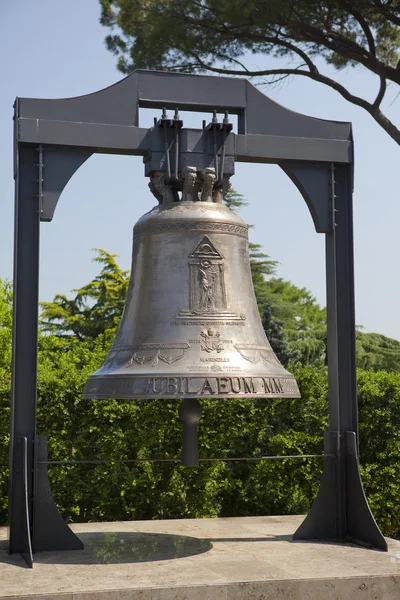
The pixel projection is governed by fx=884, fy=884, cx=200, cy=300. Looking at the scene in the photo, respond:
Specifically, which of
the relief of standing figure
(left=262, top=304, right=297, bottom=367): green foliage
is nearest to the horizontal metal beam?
the relief of standing figure

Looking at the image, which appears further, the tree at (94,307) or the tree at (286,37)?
the tree at (94,307)

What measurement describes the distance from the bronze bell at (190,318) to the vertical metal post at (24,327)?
24.3 inches

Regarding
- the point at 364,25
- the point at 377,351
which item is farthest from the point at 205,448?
the point at 377,351

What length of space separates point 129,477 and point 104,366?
12.3 feet

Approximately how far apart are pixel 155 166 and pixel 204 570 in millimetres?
2888

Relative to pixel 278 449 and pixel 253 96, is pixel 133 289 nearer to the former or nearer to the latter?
pixel 253 96

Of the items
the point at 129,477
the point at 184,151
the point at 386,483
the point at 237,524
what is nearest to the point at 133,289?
the point at 184,151

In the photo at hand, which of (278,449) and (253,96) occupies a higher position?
(253,96)

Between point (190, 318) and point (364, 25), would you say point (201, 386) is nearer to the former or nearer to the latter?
point (190, 318)

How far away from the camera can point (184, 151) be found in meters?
6.61

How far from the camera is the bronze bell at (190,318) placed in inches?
223

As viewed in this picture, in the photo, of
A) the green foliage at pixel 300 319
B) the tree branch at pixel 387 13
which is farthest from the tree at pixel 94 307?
the tree branch at pixel 387 13

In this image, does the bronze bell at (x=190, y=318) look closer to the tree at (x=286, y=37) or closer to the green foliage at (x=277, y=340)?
the tree at (x=286, y=37)

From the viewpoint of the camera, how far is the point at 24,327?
6391 millimetres
